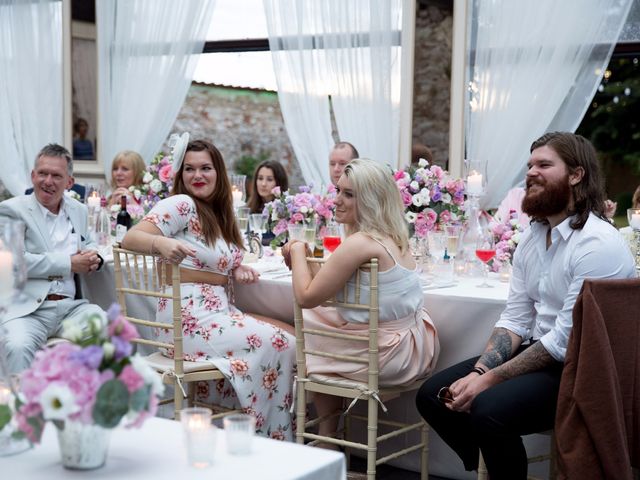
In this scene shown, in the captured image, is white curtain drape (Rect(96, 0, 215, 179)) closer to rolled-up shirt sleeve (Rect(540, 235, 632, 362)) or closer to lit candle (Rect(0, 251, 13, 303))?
rolled-up shirt sleeve (Rect(540, 235, 632, 362))

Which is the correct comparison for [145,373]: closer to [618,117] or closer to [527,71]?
[527,71]

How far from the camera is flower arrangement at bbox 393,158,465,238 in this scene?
3.90 metres

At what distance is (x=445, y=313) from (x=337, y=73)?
360 cm

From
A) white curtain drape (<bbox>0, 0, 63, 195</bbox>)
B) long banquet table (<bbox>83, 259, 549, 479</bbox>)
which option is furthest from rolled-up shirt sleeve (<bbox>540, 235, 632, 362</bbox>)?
white curtain drape (<bbox>0, 0, 63, 195</bbox>)

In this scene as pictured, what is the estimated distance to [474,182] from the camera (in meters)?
3.88

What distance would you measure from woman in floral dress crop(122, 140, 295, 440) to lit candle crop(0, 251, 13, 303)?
155 centimetres

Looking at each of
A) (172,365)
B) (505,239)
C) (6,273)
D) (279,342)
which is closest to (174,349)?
(172,365)

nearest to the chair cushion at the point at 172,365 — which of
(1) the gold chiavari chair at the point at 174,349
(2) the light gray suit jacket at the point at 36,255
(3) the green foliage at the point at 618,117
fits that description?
(1) the gold chiavari chair at the point at 174,349

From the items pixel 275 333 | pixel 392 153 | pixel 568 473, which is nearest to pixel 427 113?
pixel 392 153

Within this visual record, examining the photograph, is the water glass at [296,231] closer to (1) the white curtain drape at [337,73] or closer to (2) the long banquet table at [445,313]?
(2) the long banquet table at [445,313]

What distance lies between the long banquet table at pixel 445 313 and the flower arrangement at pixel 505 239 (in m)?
0.10

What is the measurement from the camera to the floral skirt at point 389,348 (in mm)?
3057

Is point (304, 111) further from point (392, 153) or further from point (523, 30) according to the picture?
point (523, 30)

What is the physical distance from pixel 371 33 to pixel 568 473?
4495 mm
